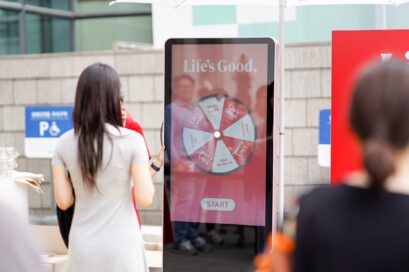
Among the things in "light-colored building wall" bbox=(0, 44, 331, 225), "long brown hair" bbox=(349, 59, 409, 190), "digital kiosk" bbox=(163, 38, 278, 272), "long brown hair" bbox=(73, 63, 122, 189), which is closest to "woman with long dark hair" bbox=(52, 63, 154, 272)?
"long brown hair" bbox=(73, 63, 122, 189)

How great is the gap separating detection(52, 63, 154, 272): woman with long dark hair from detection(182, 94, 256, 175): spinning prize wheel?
1266mm

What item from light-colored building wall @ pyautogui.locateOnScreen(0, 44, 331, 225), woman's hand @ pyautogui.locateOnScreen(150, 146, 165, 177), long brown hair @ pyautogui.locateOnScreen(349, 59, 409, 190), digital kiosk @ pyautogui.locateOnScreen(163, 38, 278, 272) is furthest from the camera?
light-colored building wall @ pyautogui.locateOnScreen(0, 44, 331, 225)

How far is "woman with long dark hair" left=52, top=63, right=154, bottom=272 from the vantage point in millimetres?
3178

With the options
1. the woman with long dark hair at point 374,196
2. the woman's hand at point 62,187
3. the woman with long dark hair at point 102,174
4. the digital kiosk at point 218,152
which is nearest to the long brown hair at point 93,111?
the woman with long dark hair at point 102,174

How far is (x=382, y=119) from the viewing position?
163 cm

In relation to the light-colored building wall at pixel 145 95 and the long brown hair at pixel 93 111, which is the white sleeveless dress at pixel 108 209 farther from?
the light-colored building wall at pixel 145 95

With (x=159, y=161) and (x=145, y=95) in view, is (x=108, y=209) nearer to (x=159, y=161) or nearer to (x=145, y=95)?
(x=159, y=161)

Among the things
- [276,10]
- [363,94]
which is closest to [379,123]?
[363,94]

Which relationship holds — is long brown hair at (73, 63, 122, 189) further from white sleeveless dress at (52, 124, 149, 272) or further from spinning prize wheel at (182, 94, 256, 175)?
spinning prize wheel at (182, 94, 256, 175)

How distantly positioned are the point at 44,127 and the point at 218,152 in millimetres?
3065

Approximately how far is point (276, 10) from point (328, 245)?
6412 mm

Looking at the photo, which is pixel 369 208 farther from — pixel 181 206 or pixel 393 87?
pixel 181 206

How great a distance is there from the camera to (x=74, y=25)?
995 centimetres

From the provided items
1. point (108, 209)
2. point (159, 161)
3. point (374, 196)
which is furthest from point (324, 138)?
point (374, 196)
